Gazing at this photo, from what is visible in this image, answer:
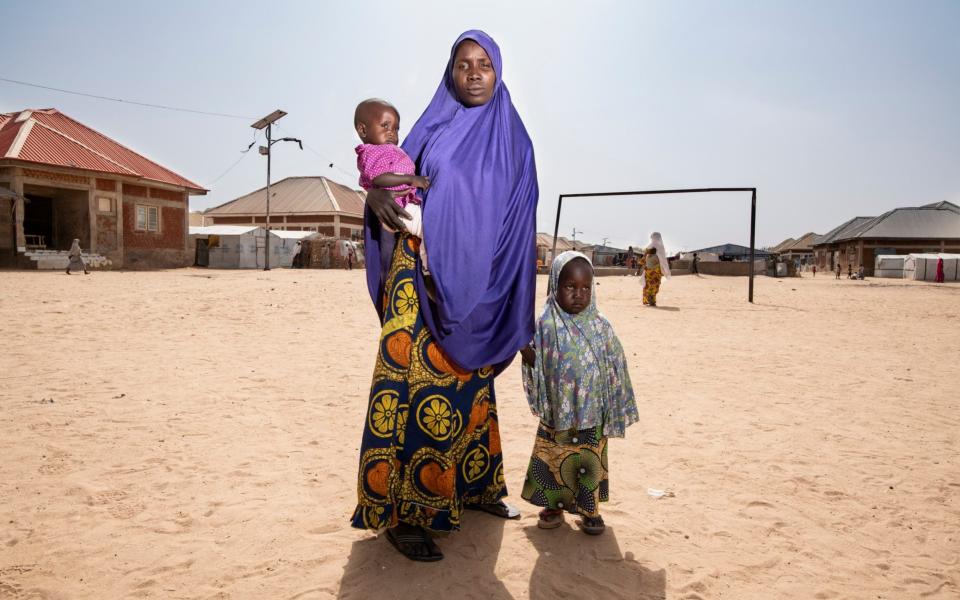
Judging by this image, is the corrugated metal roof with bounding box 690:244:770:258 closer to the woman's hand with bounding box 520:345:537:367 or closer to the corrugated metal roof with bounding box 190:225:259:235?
the corrugated metal roof with bounding box 190:225:259:235

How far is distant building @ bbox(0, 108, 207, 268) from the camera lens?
20625 mm

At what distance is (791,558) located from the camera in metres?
2.41

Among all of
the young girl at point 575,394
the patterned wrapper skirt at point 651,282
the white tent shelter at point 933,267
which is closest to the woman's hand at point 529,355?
the young girl at point 575,394

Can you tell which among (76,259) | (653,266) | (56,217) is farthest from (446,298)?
(56,217)

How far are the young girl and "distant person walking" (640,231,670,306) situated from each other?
1150 centimetres

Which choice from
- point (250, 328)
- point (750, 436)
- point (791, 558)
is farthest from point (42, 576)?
point (250, 328)

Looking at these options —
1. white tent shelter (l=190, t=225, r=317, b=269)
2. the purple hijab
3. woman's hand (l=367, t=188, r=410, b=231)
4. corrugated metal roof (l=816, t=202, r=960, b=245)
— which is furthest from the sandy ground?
corrugated metal roof (l=816, t=202, r=960, b=245)

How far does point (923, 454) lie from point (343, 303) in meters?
10.6

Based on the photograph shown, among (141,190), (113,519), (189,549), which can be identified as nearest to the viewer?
(189,549)

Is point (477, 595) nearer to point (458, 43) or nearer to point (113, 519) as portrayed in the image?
point (113, 519)

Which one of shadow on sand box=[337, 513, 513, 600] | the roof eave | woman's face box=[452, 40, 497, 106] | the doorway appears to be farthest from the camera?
the doorway

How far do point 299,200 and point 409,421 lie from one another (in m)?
45.3

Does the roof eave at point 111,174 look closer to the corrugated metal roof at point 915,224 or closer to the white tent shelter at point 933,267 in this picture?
the white tent shelter at point 933,267

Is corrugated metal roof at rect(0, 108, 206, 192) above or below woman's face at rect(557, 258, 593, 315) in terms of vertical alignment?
above
